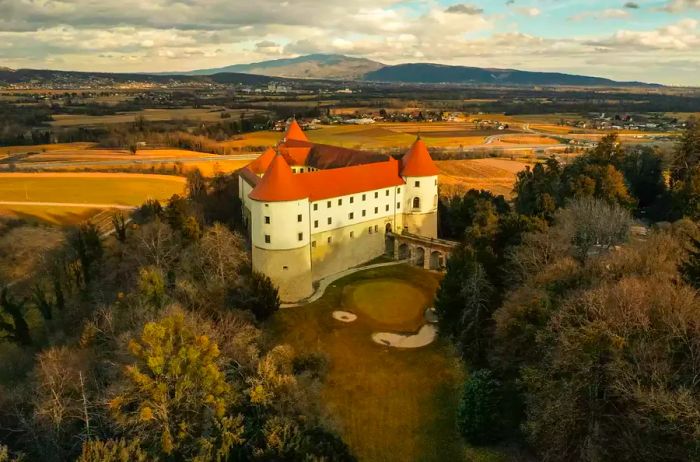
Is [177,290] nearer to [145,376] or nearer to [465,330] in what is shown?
[145,376]

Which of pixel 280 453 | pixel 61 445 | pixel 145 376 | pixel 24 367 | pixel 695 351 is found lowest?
pixel 24 367

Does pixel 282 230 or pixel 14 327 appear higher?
pixel 282 230

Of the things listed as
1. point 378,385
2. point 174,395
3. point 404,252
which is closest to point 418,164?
point 404,252

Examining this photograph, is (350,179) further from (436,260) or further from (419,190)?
(436,260)

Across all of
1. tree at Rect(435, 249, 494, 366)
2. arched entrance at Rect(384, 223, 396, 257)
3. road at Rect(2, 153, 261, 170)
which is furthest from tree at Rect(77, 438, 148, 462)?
road at Rect(2, 153, 261, 170)

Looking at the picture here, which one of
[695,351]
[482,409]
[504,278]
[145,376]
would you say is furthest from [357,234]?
[695,351]

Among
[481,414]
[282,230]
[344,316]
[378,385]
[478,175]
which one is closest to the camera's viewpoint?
[481,414]

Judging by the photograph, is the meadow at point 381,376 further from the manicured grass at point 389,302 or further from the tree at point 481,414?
the tree at point 481,414
